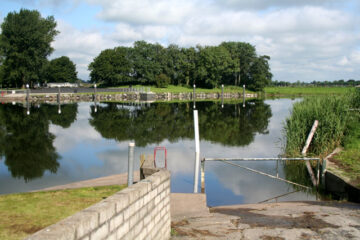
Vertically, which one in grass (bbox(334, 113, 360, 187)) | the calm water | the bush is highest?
the bush

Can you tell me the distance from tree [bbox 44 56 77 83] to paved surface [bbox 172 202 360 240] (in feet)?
419

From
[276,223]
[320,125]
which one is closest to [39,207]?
[276,223]

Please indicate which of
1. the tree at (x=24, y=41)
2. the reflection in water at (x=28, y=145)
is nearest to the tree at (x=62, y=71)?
the tree at (x=24, y=41)

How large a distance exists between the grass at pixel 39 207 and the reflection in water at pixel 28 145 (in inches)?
191

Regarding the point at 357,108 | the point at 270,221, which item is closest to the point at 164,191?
the point at 270,221

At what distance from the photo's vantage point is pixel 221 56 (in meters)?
113

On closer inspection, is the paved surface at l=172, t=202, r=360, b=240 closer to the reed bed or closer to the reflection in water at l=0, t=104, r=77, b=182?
the reed bed

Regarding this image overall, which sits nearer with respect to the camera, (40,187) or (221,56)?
(40,187)

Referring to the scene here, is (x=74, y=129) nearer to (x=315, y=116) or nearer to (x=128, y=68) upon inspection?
(x=315, y=116)

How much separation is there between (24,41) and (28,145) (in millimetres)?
64094

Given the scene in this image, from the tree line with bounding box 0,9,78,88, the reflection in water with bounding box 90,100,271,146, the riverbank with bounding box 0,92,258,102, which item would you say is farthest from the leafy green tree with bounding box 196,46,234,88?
the reflection in water with bounding box 90,100,271,146

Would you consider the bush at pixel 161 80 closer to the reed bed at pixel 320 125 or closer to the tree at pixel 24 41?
the tree at pixel 24 41

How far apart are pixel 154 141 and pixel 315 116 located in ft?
42.4

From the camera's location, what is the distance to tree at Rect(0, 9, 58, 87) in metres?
80.6
